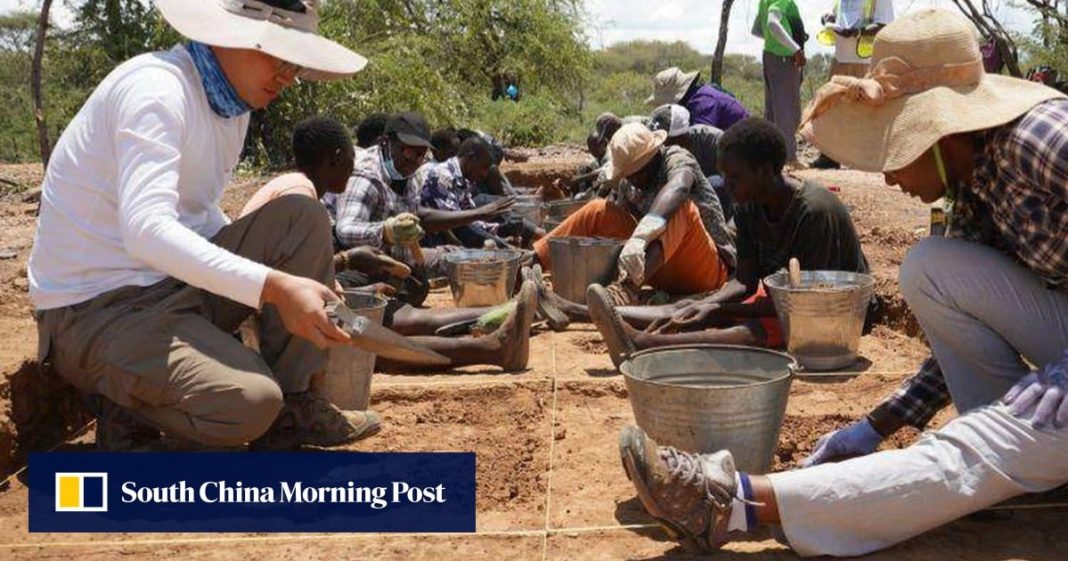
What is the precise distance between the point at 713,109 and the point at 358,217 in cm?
311

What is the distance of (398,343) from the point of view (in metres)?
2.84

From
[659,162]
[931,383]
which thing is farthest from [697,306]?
[931,383]

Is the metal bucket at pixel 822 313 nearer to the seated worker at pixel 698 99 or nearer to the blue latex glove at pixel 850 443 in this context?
the blue latex glove at pixel 850 443

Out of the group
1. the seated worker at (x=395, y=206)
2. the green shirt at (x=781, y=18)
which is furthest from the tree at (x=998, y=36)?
the seated worker at (x=395, y=206)

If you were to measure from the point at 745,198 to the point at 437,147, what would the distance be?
4184 millimetres

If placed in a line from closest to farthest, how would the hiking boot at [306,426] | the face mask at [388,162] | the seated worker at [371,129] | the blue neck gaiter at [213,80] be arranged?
the blue neck gaiter at [213,80] < the hiking boot at [306,426] < the face mask at [388,162] < the seated worker at [371,129]

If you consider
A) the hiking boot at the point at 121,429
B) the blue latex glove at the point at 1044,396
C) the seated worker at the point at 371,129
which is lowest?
the hiking boot at the point at 121,429

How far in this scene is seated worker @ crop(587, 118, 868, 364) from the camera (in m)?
4.13

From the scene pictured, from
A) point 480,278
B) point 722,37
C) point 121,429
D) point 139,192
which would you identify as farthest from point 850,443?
point 722,37

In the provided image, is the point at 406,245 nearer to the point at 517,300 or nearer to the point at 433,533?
the point at 517,300

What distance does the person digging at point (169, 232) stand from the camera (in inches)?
113

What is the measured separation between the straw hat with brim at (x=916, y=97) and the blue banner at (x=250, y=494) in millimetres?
1322

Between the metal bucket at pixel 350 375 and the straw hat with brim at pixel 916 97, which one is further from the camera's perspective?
the metal bucket at pixel 350 375

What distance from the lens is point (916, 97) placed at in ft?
8.46
